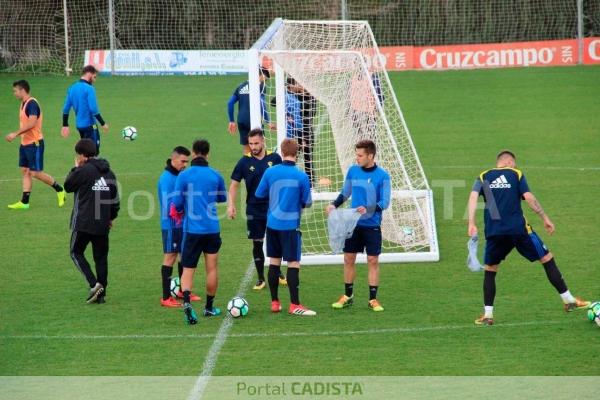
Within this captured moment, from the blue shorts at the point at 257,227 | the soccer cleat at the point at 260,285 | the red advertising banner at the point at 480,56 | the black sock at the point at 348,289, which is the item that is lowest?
the soccer cleat at the point at 260,285

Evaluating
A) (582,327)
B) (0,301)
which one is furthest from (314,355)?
(0,301)

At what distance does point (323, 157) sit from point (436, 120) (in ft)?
30.2

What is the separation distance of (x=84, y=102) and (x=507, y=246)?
10034 millimetres

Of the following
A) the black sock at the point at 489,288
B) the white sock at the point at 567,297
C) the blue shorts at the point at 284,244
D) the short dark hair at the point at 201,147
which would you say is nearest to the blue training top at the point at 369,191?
the blue shorts at the point at 284,244

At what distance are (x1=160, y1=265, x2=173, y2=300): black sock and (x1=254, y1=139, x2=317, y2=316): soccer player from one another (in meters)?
1.23

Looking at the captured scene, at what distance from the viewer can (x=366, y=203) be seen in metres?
11.8

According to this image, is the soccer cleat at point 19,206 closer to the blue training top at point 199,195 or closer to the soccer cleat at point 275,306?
the blue training top at point 199,195

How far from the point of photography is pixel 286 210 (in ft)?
38.1

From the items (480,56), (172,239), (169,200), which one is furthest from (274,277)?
(480,56)

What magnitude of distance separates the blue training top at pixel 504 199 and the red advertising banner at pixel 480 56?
26.8 meters

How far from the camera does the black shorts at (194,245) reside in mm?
11422

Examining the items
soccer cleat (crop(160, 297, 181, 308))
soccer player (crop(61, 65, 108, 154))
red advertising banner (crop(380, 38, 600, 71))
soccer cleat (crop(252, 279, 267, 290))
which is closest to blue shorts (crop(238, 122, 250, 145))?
soccer player (crop(61, 65, 108, 154))

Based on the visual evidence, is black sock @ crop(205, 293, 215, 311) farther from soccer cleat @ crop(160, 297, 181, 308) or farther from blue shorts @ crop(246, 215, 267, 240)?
blue shorts @ crop(246, 215, 267, 240)
